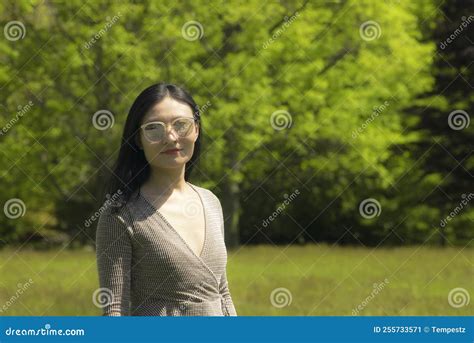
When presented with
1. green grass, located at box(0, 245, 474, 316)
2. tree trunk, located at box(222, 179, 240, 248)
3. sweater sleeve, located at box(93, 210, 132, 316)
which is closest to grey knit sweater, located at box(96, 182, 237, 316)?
sweater sleeve, located at box(93, 210, 132, 316)

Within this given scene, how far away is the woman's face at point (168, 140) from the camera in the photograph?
3.20 metres

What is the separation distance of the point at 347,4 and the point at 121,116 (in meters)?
6.19

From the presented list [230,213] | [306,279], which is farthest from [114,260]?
[230,213]

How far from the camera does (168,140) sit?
3184 mm

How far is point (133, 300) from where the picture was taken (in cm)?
317

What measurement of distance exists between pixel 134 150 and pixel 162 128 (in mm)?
146

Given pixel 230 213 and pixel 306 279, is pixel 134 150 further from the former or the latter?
pixel 230 213

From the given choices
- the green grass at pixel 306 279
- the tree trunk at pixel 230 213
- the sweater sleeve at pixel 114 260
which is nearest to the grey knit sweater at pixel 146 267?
the sweater sleeve at pixel 114 260

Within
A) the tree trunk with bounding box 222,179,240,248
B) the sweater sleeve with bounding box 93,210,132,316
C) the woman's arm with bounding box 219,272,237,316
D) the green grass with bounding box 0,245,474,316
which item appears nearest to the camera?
the sweater sleeve with bounding box 93,210,132,316

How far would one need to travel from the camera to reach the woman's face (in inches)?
126

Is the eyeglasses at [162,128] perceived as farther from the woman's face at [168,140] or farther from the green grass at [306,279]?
the green grass at [306,279]

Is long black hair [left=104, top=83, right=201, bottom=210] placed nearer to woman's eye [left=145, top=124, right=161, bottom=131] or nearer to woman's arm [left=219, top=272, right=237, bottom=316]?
woman's eye [left=145, top=124, right=161, bottom=131]
